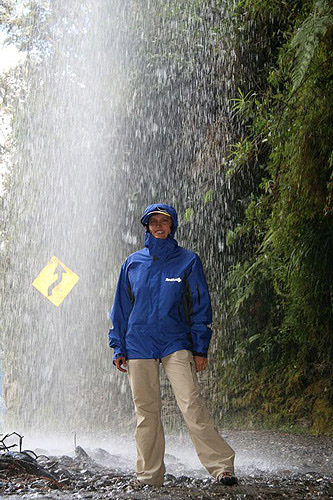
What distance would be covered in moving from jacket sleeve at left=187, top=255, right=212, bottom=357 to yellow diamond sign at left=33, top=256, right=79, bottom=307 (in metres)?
8.72

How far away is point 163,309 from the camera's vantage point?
4.80m

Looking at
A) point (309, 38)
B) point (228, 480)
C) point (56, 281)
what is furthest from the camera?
point (56, 281)

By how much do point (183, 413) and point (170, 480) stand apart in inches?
29.3

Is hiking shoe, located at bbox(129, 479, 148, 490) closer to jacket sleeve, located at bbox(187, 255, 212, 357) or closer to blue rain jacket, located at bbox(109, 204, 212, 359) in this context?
blue rain jacket, located at bbox(109, 204, 212, 359)

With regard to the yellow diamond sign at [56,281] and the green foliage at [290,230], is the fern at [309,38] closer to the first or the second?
the green foliage at [290,230]

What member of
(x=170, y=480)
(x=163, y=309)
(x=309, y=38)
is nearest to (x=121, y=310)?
(x=163, y=309)

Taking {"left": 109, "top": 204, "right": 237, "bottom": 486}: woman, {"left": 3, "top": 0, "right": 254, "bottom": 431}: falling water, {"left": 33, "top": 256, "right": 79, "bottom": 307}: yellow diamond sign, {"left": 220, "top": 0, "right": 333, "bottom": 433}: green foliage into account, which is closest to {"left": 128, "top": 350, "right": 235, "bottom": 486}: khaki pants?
{"left": 109, "top": 204, "right": 237, "bottom": 486}: woman

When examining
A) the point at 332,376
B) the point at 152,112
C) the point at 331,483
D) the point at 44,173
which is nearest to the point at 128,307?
the point at 331,483

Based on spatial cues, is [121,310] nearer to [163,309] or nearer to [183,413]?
[163,309]

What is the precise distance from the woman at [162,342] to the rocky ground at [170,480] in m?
0.25

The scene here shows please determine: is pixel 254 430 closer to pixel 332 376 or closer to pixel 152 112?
pixel 332 376

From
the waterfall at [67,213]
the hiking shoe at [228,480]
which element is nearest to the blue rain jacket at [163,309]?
the hiking shoe at [228,480]

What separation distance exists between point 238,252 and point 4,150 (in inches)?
335

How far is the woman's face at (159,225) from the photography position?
501cm
